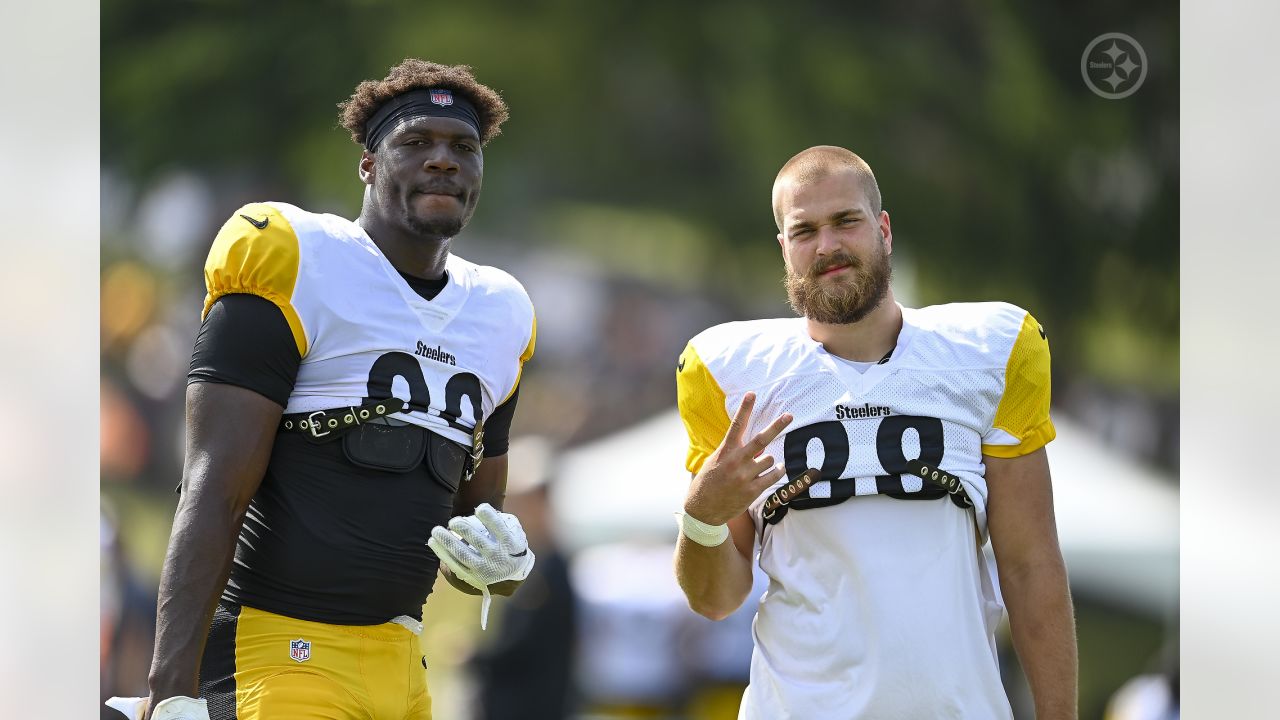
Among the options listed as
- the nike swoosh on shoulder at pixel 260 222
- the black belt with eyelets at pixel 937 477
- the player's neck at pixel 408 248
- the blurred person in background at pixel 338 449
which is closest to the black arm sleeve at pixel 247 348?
the blurred person in background at pixel 338 449

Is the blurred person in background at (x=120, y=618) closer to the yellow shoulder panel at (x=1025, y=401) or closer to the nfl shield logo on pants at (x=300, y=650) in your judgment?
the nfl shield logo on pants at (x=300, y=650)

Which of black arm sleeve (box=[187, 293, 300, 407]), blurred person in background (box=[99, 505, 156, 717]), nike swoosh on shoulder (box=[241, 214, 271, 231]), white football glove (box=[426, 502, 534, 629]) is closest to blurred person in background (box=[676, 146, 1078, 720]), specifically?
white football glove (box=[426, 502, 534, 629])

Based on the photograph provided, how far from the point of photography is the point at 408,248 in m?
3.06

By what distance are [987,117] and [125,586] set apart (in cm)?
528

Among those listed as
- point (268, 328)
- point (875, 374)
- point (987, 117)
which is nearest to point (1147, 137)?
point (987, 117)

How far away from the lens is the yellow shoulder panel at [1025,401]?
305cm

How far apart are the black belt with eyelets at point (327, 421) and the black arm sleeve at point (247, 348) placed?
73 mm

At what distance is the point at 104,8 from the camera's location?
692cm

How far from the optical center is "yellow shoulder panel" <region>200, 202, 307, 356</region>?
2758mm

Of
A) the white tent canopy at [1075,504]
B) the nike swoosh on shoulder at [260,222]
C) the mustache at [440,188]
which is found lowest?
the white tent canopy at [1075,504]

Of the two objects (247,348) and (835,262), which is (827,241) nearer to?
(835,262)

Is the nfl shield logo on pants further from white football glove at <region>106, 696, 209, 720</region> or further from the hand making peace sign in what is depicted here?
the hand making peace sign
